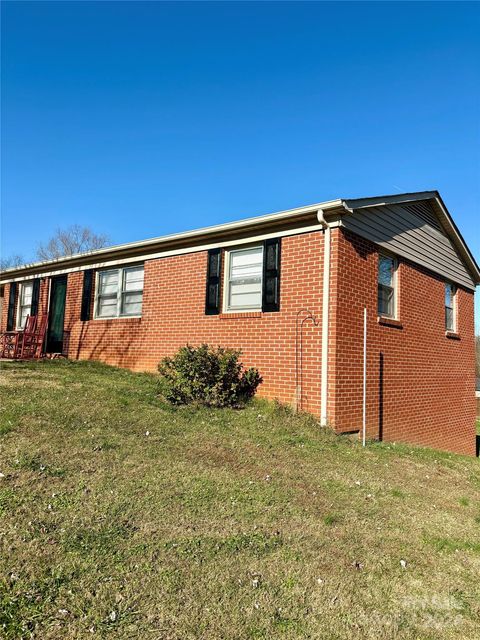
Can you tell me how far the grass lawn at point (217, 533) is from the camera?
3107 millimetres

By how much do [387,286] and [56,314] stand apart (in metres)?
9.06

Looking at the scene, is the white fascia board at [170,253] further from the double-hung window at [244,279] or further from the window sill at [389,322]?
the window sill at [389,322]

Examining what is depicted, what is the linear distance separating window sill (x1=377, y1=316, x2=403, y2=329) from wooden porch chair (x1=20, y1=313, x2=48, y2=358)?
29.5 ft

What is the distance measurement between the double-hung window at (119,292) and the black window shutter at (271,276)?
3804mm

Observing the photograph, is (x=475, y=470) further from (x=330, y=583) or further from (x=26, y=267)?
(x=26, y=267)

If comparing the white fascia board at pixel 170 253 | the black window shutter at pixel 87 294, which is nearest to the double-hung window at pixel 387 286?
the white fascia board at pixel 170 253

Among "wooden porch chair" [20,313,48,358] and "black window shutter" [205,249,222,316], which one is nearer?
"black window shutter" [205,249,222,316]

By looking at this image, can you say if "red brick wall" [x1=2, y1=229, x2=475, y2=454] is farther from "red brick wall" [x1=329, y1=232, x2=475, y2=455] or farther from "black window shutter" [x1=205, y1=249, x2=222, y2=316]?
"black window shutter" [x1=205, y1=249, x2=222, y2=316]

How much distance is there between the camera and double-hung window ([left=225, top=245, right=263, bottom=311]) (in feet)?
30.1

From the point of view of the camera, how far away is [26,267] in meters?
14.7

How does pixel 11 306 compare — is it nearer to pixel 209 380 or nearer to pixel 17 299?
pixel 17 299

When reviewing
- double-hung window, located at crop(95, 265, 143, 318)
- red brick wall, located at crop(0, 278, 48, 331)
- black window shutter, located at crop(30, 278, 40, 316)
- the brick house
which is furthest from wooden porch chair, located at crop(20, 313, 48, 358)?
double-hung window, located at crop(95, 265, 143, 318)

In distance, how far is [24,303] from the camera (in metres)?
15.3

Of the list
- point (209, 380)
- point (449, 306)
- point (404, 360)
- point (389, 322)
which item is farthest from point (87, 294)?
point (449, 306)
